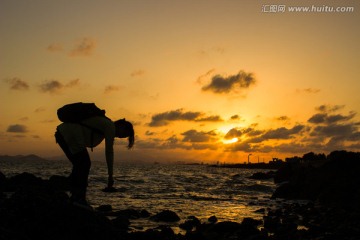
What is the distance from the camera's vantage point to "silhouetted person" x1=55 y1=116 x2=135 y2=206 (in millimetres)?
6453

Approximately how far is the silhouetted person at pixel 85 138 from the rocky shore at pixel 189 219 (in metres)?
0.87

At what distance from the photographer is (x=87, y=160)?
6.65 meters

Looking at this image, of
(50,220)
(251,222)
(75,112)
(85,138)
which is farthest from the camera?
(251,222)

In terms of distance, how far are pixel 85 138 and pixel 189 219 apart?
1086cm

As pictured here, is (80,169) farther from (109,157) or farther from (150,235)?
(150,235)

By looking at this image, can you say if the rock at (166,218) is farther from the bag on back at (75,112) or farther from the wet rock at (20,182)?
the wet rock at (20,182)

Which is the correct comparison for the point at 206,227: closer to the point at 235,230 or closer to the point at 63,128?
the point at 235,230

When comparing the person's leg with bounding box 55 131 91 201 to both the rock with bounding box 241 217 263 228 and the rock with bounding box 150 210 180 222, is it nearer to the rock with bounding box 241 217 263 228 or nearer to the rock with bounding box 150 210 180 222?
the rock with bounding box 241 217 263 228

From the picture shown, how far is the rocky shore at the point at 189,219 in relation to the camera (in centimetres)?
687

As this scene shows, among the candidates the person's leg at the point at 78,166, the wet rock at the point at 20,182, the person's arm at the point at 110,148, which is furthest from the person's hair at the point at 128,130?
the wet rock at the point at 20,182

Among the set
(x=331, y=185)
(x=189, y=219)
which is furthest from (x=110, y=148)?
(x=331, y=185)

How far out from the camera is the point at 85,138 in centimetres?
657

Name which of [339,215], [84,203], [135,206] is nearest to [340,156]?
[339,215]

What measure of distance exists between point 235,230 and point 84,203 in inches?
286
